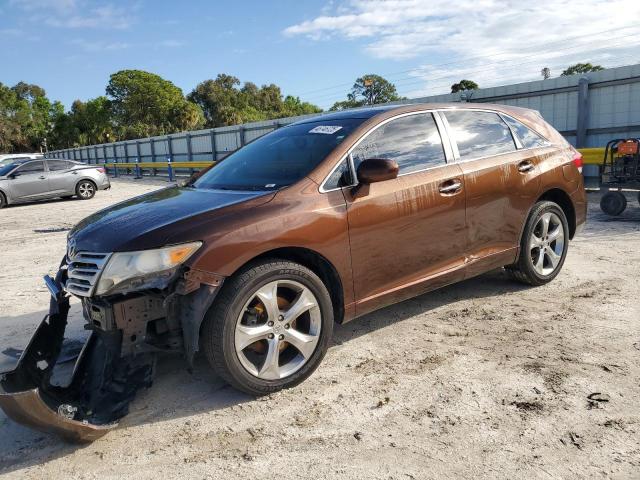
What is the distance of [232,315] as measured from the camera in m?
2.88

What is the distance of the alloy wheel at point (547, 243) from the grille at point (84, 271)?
3559 mm

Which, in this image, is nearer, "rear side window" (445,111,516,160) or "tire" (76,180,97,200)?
"rear side window" (445,111,516,160)

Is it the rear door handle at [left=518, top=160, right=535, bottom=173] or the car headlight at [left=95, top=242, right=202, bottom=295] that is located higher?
the rear door handle at [left=518, top=160, right=535, bottom=173]

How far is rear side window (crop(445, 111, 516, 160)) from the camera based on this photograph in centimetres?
423

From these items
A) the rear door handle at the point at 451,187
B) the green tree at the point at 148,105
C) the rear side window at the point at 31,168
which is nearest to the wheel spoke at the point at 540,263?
the rear door handle at the point at 451,187

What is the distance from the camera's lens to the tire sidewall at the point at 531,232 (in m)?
4.58

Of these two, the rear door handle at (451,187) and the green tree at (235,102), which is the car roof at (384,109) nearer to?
the rear door handle at (451,187)

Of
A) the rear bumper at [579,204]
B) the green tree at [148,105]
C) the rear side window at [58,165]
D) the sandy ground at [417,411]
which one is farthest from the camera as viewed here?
the green tree at [148,105]

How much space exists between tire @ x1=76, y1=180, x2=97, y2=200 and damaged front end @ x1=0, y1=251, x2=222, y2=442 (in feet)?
47.3

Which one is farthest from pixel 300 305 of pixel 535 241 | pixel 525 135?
pixel 525 135

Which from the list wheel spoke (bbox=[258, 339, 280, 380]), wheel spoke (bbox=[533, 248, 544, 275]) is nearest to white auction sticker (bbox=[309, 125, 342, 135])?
wheel spoke (bbox=[258, 339, 280, 380])

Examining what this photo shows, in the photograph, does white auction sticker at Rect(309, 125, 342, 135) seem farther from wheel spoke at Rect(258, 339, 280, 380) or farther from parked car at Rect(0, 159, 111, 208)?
parked car at Rect(0, 159, 111, 208)

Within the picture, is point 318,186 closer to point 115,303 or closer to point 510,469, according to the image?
point 115,303

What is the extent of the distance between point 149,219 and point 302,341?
1.19m
